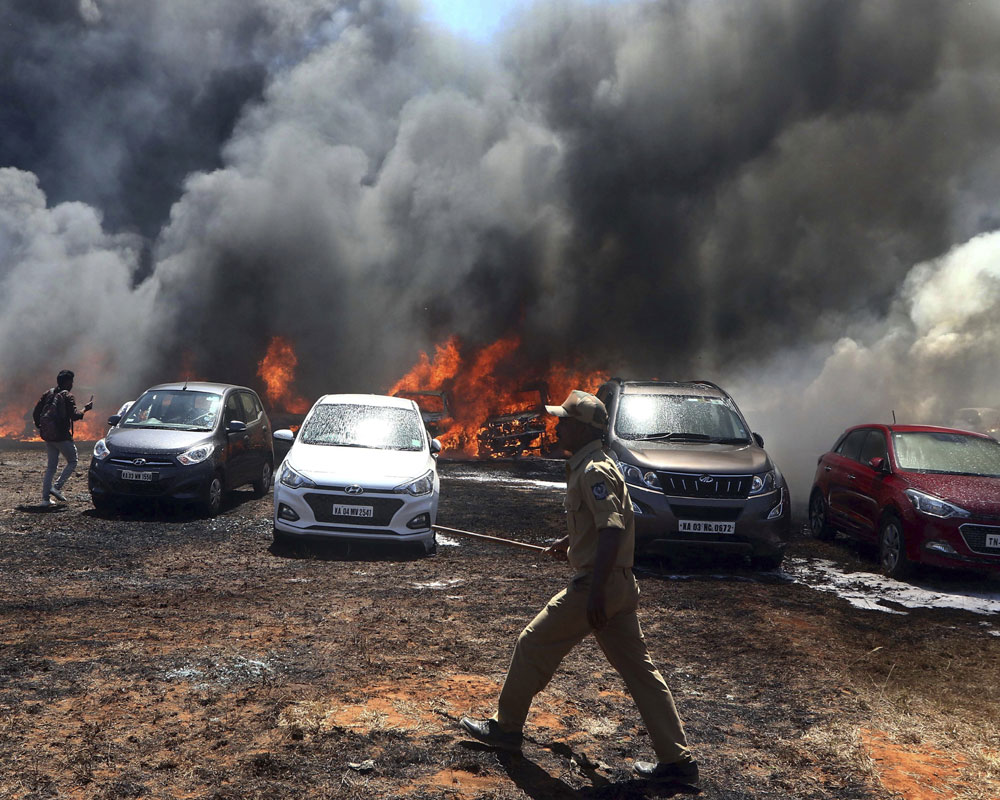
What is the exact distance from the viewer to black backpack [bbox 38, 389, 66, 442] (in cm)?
1047

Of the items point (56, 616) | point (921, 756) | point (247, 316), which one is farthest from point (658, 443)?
point (247, 316)

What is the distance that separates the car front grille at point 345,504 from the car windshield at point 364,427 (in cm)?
110

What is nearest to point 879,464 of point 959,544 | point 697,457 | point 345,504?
point 959,544

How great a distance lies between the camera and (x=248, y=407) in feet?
40.4

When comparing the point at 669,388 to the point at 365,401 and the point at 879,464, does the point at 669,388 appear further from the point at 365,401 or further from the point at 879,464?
the point at 365,401

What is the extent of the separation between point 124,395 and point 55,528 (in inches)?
1113

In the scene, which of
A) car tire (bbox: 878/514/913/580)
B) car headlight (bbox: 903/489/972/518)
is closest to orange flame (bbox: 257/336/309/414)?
car tire (bbox: 878/514/913/580)

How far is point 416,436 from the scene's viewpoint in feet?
32.1

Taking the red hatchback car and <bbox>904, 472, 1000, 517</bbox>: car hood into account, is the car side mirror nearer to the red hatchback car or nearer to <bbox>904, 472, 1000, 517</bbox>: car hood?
the red hatchback car

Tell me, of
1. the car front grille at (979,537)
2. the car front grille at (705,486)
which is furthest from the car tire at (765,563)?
the car front grille at (979,537)

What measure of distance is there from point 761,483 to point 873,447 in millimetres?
2216

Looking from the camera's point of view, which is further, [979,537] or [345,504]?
[345,504]

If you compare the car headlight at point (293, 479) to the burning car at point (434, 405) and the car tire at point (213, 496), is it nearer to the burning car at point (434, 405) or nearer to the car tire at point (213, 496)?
the car tire at point (213, 496)

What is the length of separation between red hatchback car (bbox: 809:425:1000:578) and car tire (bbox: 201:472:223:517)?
25.5 feet
